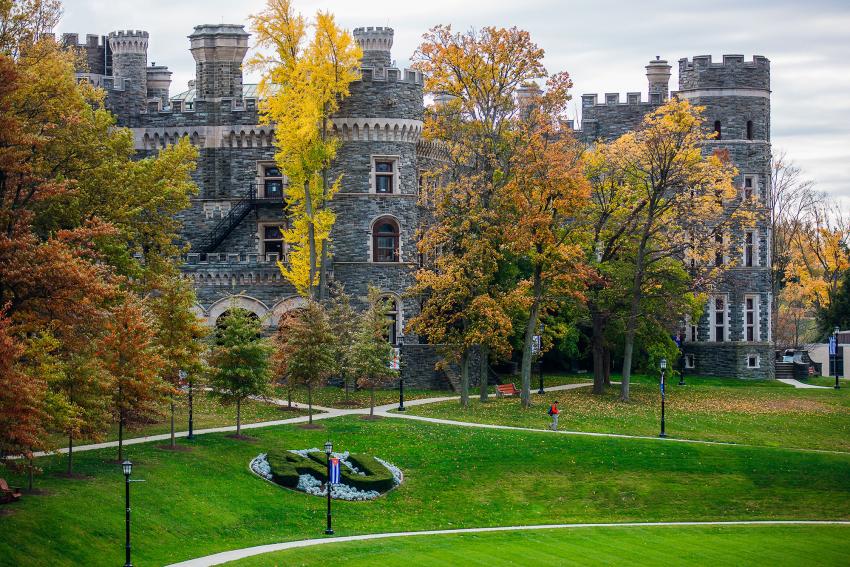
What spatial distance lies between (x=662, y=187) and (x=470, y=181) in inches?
379

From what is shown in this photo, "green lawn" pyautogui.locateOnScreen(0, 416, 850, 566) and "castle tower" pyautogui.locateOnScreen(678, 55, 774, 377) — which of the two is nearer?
"green lawn" pyautogui.locateOnScreen(0, 416, 850, 566)

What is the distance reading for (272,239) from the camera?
6869 centimetres

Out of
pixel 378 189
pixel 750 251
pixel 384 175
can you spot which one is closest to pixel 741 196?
pixel 750 251

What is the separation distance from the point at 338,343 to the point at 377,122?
40.9 ft

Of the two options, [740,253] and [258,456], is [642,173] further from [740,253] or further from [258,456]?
[258,456]

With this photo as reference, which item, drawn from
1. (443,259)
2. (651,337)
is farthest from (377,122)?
(651,337)

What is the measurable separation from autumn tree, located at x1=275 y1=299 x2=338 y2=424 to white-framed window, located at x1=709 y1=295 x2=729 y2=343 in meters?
28.1

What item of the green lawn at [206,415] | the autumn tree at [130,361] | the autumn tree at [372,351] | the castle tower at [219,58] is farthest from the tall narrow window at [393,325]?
the autumn tree at [130,361]

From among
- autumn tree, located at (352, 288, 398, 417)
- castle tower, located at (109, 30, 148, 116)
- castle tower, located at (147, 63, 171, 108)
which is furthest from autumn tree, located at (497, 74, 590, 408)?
castle tower, located at (147, 63, 171, 108)

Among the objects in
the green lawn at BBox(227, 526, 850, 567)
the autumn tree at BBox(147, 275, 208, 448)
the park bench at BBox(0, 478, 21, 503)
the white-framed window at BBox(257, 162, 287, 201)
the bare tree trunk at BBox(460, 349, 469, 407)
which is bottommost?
the green lawn at BBox(227, 526, 850, 567)

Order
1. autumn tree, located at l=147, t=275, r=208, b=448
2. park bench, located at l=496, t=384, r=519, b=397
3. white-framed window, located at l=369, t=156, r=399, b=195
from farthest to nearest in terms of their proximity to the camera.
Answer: white-framed window, located at l=369, t=156, r=399, b=195 → park bench, located at l=496, t=384, r=519, b=397 → autumn tree, located at l=147, t=275, r=208, b=448

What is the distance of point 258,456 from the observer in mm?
45781

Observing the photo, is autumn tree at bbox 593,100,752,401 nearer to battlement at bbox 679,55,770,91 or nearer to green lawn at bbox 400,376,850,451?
green lawn at bbox 400,376,850,451

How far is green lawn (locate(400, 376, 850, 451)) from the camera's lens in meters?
53.1
